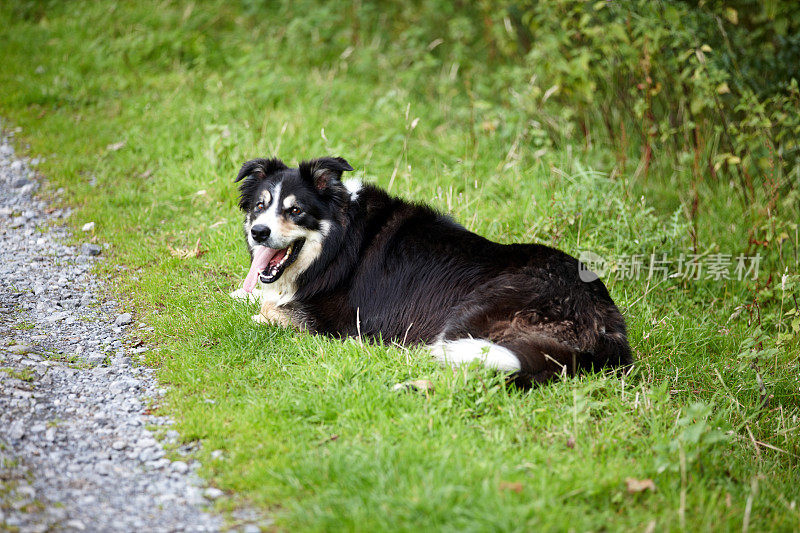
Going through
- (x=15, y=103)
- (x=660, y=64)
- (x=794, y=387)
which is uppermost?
(x=660, y=64)

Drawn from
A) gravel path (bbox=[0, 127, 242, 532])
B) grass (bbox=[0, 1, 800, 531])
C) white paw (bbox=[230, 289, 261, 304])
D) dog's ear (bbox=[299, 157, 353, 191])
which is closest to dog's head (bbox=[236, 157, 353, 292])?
dog's ear (bbox=[299, 157, 353, 191])

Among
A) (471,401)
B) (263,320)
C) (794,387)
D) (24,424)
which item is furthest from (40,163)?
(794,387)

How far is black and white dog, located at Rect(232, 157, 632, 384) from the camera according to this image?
162 inches

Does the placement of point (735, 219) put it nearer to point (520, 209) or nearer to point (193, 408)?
point (520, 209)

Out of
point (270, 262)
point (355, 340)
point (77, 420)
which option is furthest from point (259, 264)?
point (77, 420)

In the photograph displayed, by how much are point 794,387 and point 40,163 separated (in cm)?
750

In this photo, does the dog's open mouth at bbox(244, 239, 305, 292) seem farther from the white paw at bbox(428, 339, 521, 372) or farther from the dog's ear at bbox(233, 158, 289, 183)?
the white paw at bbox(428, 339, 521, 372)

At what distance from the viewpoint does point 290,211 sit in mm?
4668

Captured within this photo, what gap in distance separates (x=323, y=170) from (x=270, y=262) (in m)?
0.80

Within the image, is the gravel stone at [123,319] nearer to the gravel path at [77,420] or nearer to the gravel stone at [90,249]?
the gravel path at [77,420]

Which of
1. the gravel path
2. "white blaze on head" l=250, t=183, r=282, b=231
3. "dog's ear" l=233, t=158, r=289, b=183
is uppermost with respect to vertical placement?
"dog's ear" l=233, t=158, r=289, b=183

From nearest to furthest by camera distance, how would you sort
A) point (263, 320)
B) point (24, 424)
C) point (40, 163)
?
1. point (24, 424)
2. point (263, 320)
3. point (40, 163)

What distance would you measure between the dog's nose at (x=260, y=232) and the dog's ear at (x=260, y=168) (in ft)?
1.68

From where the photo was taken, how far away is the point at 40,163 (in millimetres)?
7008
